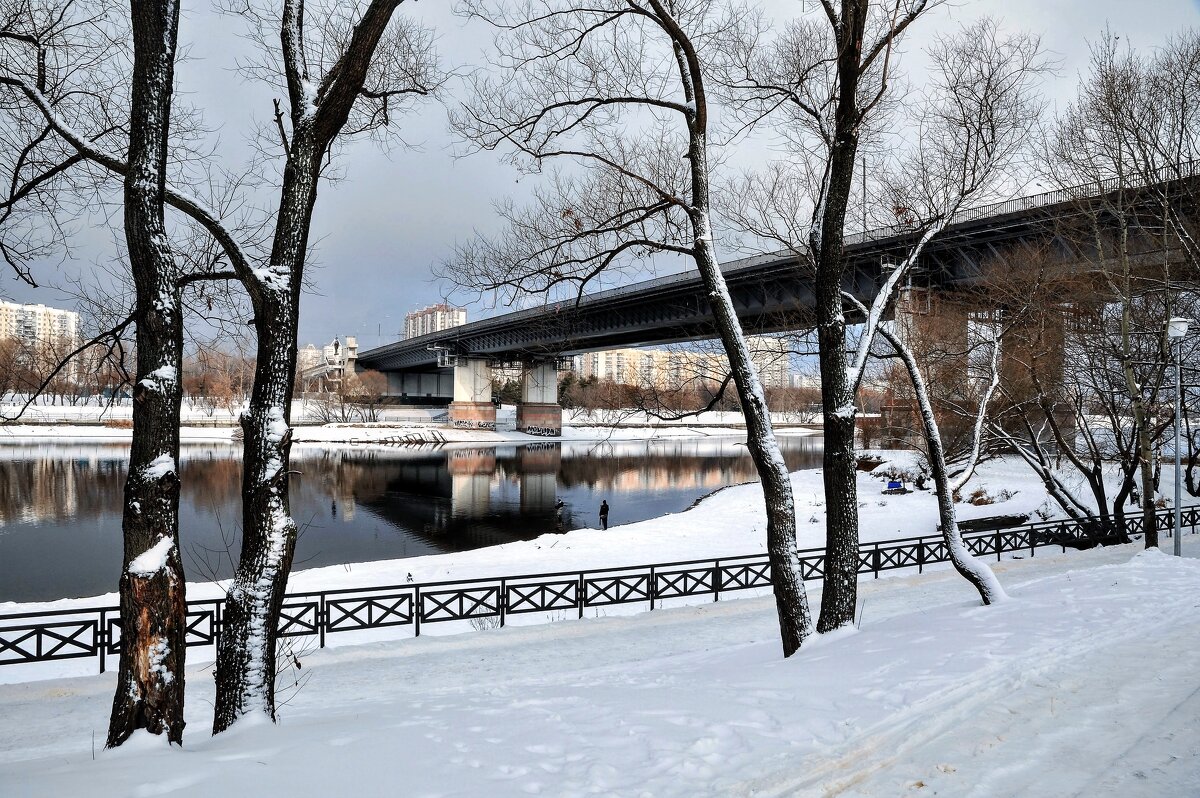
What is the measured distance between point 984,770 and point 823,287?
5498mm

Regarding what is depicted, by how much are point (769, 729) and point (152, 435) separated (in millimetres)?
5186

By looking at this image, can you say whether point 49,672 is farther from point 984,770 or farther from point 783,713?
point 984,770

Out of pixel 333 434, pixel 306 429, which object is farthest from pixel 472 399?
pixel 306 429

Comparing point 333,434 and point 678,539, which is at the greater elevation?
point 333,434

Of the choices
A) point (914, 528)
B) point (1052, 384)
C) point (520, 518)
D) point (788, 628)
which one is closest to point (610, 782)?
point (788, 628)

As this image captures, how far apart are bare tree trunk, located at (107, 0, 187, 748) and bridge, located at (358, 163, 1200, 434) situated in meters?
4.20

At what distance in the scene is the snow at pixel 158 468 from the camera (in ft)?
18.5

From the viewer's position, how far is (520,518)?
Answer: 3403cm

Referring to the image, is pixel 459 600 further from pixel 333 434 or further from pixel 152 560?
pixel 333 434

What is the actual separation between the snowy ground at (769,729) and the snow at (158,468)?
194 cm

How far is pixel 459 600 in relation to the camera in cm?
1355

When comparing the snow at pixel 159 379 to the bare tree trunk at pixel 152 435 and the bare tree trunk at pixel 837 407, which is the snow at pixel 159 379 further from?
the bare tree trunk at pixel 837 407

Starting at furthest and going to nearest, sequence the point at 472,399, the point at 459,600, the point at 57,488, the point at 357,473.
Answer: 1. the point at 472,399
2. the point at 357,473
3. the point at 57,488
4. the point at 459,600

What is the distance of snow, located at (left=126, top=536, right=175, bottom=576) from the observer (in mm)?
5496
